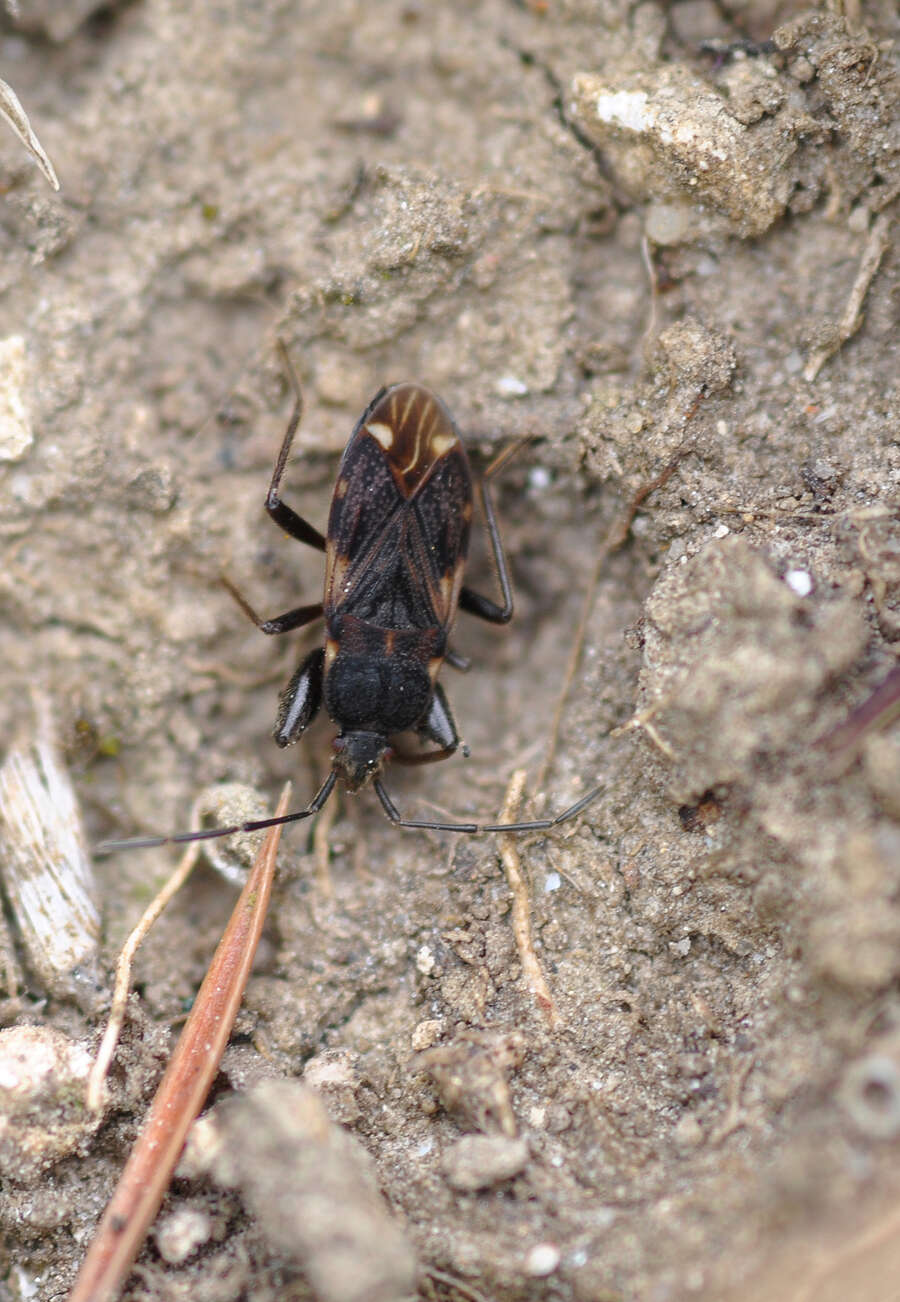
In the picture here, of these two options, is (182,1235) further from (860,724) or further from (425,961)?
(860,724)

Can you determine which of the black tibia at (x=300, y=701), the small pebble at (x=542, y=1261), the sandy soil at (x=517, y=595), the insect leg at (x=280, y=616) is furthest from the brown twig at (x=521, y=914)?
the insect leg at (x=280, y=616)

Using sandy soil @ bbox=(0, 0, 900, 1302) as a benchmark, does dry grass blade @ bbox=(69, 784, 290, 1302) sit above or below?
below

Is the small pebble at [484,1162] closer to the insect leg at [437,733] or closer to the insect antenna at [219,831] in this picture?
the insect antenna at [219,831]

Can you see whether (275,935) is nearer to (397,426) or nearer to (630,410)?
(397,426)

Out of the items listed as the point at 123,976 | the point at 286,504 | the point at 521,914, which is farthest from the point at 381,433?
the point at 123,976

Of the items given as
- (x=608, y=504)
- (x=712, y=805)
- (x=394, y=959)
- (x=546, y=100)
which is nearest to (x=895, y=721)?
(x=712, y=805)

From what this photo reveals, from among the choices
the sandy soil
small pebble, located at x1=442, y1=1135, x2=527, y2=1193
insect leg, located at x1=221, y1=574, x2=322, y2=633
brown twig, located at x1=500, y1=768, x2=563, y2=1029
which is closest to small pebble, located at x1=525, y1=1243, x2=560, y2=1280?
the sandy soil

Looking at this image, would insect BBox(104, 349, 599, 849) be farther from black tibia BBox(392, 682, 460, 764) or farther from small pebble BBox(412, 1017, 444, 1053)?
small pebble BBox(412, 1017, 444, 1053)
